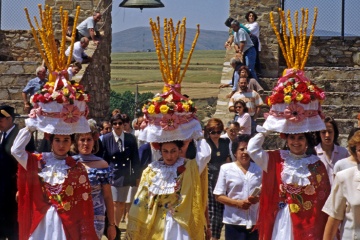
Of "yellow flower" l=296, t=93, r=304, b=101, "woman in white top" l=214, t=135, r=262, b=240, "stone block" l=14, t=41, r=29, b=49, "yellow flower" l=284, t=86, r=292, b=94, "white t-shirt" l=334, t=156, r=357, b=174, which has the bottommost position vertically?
"woman in white top" l=214, t=135, r=262, b=240

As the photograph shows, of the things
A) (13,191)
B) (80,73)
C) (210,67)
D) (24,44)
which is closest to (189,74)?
(210,67)

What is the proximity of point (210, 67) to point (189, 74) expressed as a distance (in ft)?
16.3

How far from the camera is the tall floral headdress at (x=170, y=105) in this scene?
380 inches

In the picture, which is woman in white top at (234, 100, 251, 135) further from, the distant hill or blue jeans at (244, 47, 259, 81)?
the distant hill

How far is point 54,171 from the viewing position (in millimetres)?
9617

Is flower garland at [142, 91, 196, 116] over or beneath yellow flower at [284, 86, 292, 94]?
beneath

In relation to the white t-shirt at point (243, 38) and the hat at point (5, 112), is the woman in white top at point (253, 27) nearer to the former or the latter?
the white t-shirt at point (243, 38)

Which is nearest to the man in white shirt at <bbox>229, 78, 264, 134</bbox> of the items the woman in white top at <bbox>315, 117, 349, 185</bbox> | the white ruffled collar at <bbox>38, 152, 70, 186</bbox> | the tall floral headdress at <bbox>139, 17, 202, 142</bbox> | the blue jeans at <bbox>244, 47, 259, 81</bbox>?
the blue jeans at <bbox>244, 47, 259, 81</bbox>

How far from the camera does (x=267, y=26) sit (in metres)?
21.0

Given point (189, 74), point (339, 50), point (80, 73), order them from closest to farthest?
point (80, 73) < point (339, 50) < point (189, 74)

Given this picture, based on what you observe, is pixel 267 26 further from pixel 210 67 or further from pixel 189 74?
pixel 210 67

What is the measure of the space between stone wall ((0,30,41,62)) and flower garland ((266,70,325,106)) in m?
14.0

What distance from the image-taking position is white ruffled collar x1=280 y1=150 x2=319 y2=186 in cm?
968

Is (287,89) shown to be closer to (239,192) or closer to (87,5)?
(239,192)
